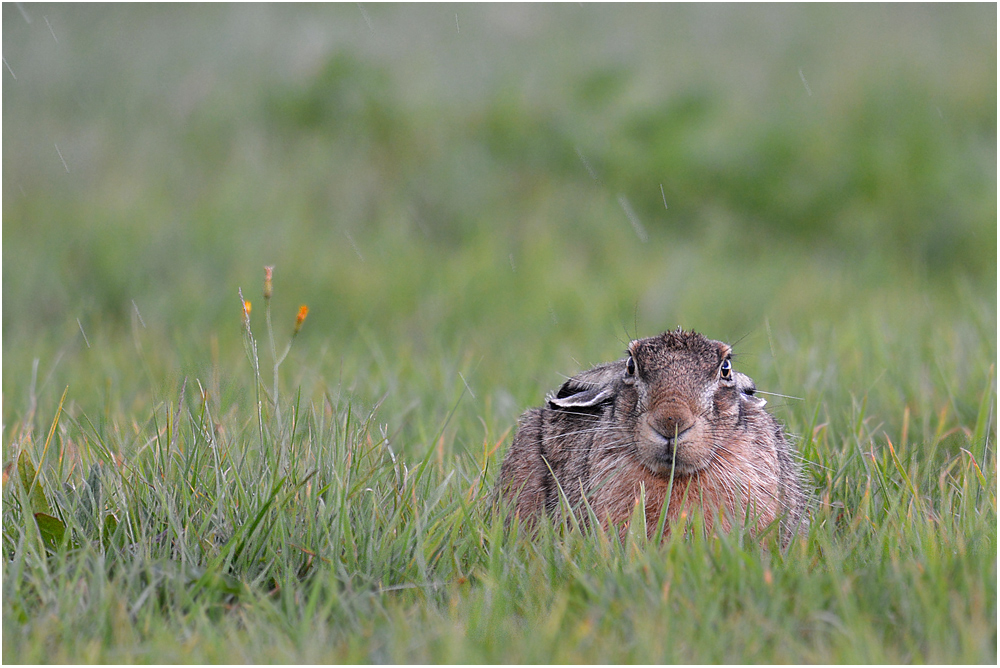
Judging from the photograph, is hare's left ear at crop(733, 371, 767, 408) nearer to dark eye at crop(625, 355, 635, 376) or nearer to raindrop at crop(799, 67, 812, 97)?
dark eye at crop(625, 355, 635, 376)

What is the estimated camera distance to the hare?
11.2ft

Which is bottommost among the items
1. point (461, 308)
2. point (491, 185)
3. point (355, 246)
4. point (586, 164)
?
point (461, 308)

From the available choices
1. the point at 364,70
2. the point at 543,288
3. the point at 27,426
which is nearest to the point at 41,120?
the point at 364,70

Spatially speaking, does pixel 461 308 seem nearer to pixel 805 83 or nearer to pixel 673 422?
pixel 673 422

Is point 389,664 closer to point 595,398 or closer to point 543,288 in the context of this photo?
point 595,398

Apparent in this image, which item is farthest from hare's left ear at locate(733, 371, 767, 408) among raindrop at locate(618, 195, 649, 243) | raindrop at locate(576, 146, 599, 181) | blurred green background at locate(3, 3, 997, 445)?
raindrop at locate(576, 146, 599, 181)

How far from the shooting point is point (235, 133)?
1001 cm

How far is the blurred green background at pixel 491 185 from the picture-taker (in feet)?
23.9

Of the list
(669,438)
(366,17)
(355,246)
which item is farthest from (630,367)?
(366,17)

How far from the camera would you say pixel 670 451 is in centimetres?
336

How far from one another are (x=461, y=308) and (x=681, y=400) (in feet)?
14.9

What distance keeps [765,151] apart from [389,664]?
855cm

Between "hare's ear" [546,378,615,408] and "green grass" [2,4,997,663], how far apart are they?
1.32 ft

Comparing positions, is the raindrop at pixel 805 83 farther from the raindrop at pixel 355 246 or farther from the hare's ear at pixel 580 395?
the hare's ear at pixel 580 395
